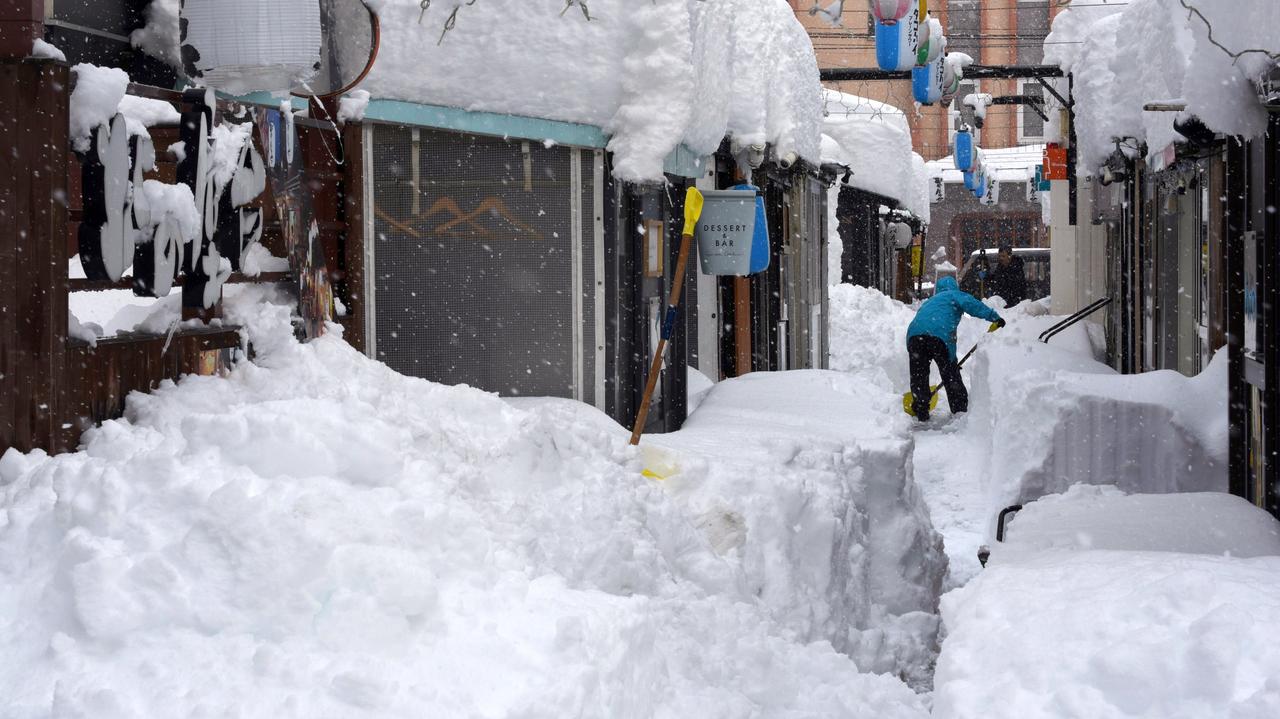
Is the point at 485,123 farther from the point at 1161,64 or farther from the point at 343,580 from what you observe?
the point at 343,580

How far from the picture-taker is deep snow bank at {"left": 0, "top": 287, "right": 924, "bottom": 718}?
149 inches

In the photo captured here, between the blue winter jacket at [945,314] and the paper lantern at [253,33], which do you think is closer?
the paper lantern at [253,33]

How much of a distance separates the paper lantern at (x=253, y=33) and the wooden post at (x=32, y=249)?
83cm

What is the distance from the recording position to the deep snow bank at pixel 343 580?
12.4ft

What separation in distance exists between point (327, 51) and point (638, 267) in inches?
155

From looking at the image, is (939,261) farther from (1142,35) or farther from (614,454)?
(614,454)

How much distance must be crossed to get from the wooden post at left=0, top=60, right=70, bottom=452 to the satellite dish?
5.22ft

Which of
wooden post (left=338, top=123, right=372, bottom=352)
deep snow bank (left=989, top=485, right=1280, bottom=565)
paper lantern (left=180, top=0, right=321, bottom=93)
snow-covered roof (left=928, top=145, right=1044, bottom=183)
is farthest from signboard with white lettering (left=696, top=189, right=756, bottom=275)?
snow-covered roof (left=928, top=145, right=1044, bottom=183)

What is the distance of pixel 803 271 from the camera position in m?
16.8

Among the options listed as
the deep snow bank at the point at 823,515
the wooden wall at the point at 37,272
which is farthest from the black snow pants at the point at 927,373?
the wooden wall at the point at 37,272

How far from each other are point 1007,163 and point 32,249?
41653mm

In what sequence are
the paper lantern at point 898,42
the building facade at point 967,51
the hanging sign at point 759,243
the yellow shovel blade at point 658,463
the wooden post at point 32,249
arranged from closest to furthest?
the wooden post at point 32,249 → the yellow shovel blade at point 658,463 → the hanging sign at point 759,243 → the paper lantern at point 898,42 → the building facade at point 967,51

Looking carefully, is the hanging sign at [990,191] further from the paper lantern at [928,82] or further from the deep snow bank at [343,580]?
the deep snow bank at [343,580]

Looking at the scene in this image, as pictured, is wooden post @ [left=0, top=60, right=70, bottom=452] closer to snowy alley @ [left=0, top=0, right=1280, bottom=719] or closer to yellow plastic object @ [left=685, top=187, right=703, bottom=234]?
snowy alley @ [left=0, top=0, right=1280, bottom=719]
